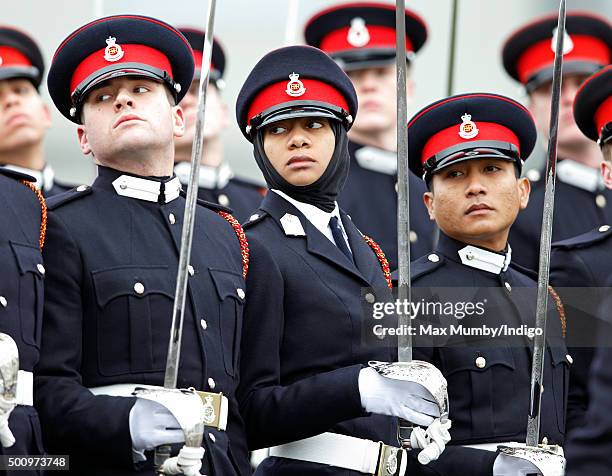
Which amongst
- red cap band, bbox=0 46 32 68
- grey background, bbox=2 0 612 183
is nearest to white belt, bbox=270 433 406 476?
red cap band, bbox=0 46 32 68

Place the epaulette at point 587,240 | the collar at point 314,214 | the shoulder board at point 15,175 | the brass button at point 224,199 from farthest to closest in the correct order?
1. the brass button at point 224,199
2. the epaulette at point 587,240
3. the collar at point 314,214
4. the shoulder board at point 15,175

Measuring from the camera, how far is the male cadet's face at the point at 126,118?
5398 mm

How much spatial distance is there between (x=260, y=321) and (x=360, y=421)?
1.51 ft

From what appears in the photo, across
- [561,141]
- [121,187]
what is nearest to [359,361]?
[121,187]

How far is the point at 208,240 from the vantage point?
5.56m

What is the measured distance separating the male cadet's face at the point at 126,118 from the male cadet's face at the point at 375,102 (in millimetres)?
2570

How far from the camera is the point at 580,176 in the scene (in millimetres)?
7926

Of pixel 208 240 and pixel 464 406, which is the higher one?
pixel 208 240

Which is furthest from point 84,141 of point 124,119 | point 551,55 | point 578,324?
point 551,55

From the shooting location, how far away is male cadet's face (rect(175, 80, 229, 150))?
8.10m

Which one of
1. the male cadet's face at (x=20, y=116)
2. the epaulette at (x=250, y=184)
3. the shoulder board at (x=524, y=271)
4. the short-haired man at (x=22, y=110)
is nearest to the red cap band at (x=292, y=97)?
the shoulder board at (x=524, y=271)

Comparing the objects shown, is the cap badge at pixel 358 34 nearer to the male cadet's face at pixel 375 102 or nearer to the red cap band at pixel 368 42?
the red cap band at pixel 368 42

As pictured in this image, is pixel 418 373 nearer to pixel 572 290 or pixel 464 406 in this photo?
pixel 464 406

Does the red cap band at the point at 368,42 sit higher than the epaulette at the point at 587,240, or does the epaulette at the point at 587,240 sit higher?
the red cap band at the point at 368,42
